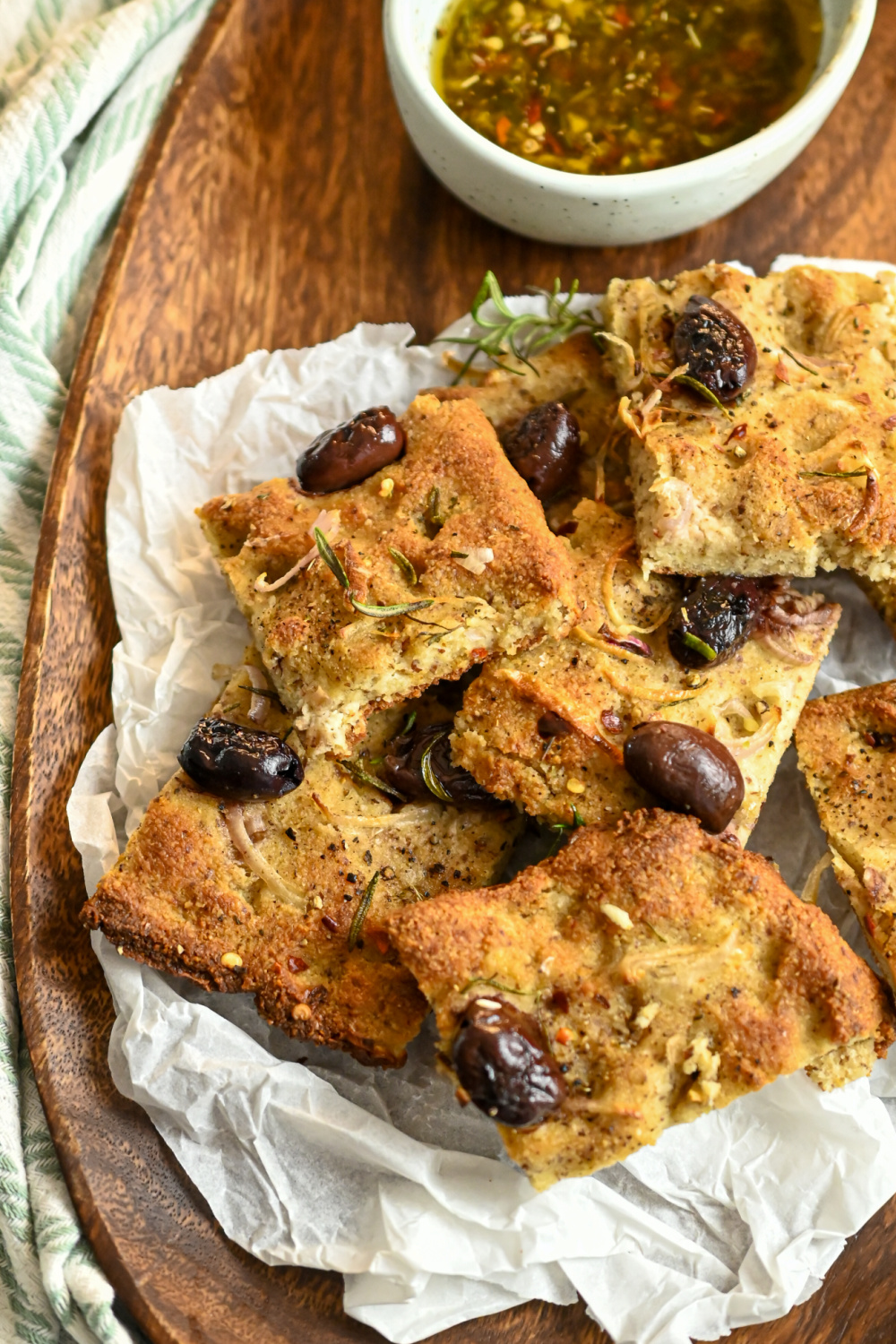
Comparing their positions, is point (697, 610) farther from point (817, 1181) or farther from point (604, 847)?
point (817, 1181)

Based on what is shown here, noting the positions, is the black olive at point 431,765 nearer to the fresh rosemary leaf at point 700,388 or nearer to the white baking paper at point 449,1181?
the white baking paper at point 449,1181

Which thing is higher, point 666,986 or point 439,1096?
point 666,986

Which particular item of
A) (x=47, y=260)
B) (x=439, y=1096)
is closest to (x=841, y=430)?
(x=439, y=1096)

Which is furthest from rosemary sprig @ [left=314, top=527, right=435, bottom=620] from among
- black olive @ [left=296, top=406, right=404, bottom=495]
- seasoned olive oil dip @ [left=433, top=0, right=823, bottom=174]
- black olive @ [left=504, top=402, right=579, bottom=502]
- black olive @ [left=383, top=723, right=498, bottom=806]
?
seasoned olive oil dip @ [left=433, top=0, right=823, bottom=174]

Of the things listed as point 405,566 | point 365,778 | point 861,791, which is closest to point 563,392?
point 405,566

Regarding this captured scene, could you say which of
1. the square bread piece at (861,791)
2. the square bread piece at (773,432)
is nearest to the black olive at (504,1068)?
the square bread piece at (861,791)

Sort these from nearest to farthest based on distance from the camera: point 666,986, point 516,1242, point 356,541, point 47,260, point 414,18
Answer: point 666,986
point 516,1242
point 356,541
point 414,18
point 47,260

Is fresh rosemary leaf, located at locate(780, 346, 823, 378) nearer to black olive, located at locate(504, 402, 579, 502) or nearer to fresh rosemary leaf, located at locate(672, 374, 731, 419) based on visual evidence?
fresh rosemary leaf, located at locate(672, 374, 731, 419)
